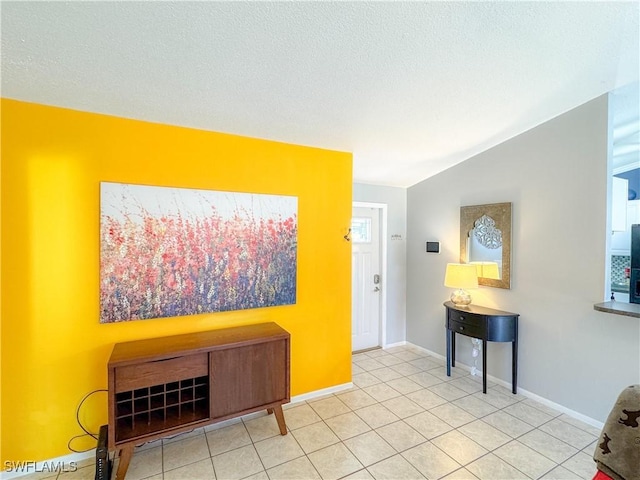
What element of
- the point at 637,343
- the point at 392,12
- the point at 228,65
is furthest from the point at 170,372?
the point at 637,343

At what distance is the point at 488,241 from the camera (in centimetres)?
328

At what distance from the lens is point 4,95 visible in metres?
1.85

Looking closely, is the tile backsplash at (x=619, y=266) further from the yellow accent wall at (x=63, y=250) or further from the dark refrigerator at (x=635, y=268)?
the yellow accent wall at (x=63, y=250)

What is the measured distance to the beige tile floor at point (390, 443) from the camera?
6.43 ft

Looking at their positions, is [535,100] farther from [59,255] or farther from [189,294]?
[59,255]

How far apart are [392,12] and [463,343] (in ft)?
11.1

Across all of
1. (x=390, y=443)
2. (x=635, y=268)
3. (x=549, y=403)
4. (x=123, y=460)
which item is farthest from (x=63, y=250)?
(x=635, y=268)

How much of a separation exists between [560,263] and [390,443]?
2.11 meters

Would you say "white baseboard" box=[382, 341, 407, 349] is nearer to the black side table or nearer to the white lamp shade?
the black side table

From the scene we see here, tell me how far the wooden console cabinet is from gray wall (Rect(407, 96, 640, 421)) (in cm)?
234

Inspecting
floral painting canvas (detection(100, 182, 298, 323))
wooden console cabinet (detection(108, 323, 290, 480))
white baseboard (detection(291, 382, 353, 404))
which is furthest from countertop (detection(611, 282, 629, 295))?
wooden console cabinet (detection(108, 323, 290, 480))

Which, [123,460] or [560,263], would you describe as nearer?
[123,460]

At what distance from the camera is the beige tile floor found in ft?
6.43

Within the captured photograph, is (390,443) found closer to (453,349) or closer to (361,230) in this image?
(453,349)
